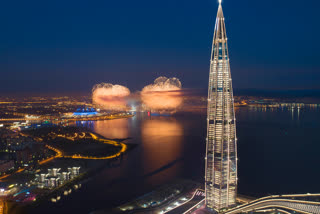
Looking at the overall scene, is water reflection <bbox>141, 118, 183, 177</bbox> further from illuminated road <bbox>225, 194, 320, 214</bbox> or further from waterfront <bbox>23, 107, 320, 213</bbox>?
illuminated road <bbox>225, 194, 320, 214</bbox>

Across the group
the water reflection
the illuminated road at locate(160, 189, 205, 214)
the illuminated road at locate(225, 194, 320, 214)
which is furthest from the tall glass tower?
the water reflection

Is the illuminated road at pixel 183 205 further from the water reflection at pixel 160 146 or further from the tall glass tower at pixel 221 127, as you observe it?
the water reflection at pixel 160 146

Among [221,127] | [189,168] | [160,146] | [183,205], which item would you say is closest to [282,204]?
[221,127]

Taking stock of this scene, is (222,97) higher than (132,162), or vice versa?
(222,97)

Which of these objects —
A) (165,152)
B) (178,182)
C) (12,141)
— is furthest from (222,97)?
(12,141)

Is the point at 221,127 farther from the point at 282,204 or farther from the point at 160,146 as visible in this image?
the point at 160,146

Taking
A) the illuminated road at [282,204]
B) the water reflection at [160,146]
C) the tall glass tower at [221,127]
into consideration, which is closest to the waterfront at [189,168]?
the water reflection at [160,146]

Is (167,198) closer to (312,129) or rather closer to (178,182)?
(178,182)
